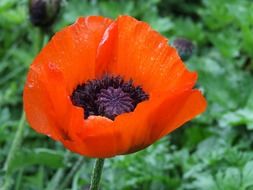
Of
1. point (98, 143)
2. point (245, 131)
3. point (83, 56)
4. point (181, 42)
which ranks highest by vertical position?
point (181, 42)

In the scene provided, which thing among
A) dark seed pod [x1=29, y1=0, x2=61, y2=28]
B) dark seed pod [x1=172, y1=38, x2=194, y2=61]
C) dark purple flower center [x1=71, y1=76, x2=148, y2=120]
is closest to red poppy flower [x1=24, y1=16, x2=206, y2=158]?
dark purple flower center [x1=71, y1=76, x2=148, y2=120]

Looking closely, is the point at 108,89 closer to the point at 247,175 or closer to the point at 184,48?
the point at 247,175

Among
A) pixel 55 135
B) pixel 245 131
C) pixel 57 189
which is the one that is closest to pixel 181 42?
pixel 245 131

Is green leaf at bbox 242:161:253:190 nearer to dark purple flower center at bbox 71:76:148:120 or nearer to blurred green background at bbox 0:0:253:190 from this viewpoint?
blurred green background at bbox 0:0:253:190

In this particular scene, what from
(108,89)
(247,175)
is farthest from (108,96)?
(247,175)

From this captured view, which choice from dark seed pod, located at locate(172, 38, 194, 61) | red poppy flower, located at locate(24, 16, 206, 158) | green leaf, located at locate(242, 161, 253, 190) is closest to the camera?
red poppy flower, located at locate(24, 16, 206, 158)

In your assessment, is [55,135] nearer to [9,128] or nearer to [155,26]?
[9,128]
